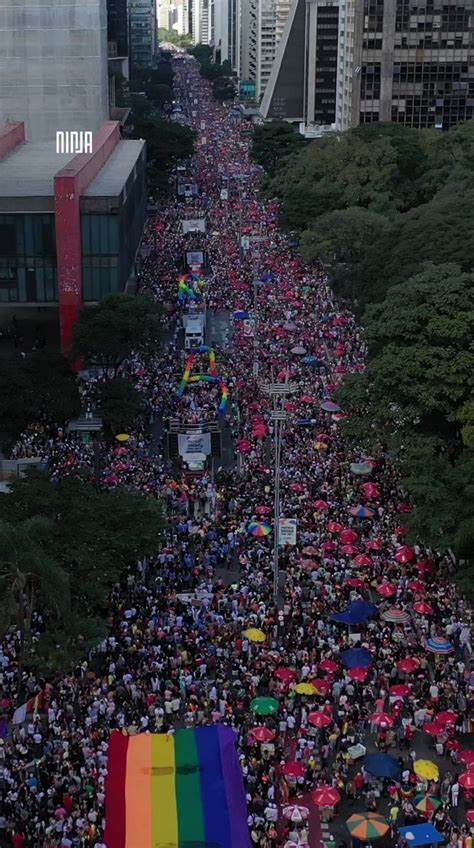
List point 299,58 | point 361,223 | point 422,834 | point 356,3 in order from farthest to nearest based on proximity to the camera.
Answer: point 299,58 < point 356,3 < point 361,223 < point 422,834

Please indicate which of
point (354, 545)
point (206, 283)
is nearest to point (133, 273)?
point (206, 283)

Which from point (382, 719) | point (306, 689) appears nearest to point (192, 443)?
point (306, 689)

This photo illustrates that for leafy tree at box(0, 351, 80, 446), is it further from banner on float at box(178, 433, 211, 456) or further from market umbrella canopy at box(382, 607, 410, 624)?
market umbrella canopy at box(382, 607, 410, 624)

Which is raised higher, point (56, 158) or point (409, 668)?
point (56, 158)

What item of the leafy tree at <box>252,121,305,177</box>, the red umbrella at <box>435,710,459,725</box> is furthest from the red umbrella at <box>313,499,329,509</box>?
the leafy tree at <box>252,121,305,177</box>

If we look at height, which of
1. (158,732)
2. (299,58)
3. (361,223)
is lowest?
(158,732)

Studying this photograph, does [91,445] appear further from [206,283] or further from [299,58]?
[299,58]
